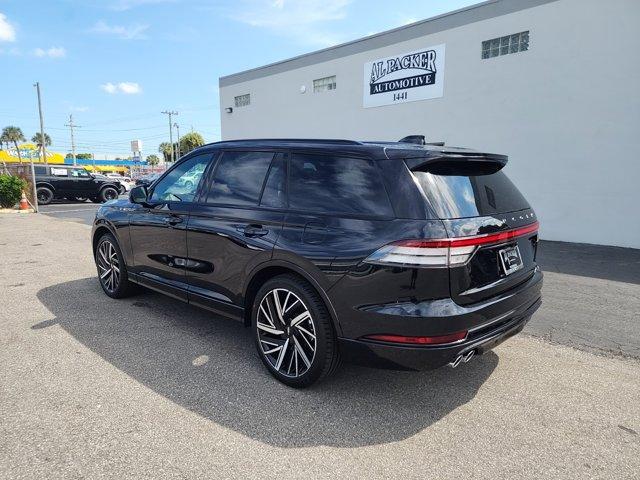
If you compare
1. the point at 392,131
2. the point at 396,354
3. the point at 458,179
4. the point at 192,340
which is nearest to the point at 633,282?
the point at 458,179

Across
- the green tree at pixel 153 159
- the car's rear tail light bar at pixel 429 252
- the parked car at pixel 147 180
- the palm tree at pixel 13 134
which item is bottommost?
the car's rear tail light bar at pixel 429 252

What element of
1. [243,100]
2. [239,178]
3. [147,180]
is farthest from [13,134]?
[239,178]

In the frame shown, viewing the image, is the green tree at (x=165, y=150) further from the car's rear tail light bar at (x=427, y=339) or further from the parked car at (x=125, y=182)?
the car's rear tail light bar at (x=427, y=339)

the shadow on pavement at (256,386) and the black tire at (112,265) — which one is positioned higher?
the black tire at (112,265)

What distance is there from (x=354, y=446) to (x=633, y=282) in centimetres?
585

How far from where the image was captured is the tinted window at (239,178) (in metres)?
3.46

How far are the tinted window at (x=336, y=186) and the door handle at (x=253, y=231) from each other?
29cm

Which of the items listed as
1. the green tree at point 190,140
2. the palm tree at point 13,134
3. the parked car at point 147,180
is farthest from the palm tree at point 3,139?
the parked car at point 147,180

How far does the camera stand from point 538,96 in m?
9.91

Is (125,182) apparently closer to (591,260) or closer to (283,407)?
(591,260)

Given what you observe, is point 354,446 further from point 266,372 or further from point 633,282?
point 633,282

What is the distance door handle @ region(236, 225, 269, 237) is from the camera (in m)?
3.21

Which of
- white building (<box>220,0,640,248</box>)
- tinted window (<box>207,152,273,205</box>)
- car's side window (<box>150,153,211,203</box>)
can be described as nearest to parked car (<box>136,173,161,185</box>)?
car's side window (<box>150,153,211,203</box>)

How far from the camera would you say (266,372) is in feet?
11.1
